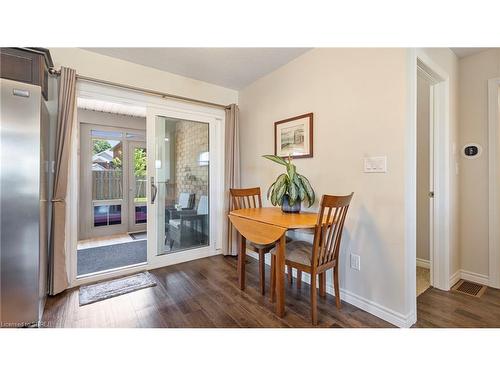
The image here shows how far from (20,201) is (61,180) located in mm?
667

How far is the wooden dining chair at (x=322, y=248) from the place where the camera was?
5.03ft

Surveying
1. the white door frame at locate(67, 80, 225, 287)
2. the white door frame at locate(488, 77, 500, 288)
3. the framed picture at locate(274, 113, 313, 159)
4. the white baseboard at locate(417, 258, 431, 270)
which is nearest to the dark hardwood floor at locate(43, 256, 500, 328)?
the white door frame at locate(488, 77, 500, 288)

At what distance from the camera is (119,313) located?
173 cm

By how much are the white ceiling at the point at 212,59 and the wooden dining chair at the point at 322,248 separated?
5.49ft

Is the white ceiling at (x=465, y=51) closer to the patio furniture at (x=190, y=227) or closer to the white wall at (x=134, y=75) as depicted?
the white wall at (x=134, y=75)

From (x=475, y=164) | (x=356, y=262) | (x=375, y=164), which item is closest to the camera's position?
(x=375, y=164)

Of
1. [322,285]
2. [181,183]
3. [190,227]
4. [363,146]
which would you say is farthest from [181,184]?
[363,146]

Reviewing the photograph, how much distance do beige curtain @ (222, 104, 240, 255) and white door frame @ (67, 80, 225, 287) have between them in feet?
0.39

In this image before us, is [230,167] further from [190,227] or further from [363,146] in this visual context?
[363,146]

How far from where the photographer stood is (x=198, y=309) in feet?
5.90

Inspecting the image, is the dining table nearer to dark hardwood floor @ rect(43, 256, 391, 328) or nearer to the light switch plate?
dark hardwood floor @ rect(43, 256, 391, 328)

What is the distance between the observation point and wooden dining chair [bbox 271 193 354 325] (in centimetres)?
153
